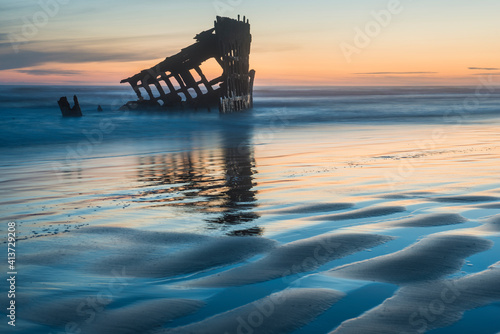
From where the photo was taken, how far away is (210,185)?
6551mm

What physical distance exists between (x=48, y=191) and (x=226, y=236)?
330 cm

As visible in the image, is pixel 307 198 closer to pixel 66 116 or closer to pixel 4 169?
pixel 4 169

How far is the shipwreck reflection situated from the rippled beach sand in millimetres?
33

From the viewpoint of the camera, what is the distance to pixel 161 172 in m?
8.12

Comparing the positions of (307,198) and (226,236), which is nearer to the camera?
(226,236)

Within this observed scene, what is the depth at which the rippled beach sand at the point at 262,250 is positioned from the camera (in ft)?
8.00

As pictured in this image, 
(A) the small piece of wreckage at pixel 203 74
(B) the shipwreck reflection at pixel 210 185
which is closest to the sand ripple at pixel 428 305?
(B) the shipwreck reflection at pixel 210 185

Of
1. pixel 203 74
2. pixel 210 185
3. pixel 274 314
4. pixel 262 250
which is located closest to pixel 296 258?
pixel 262 250

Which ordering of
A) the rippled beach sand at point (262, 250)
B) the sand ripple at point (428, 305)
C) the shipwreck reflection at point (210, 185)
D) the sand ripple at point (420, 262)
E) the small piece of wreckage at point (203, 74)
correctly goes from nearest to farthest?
the sand ripple at point (428, 305) < the rippled beach sand at point (262, 250) < the sand ripple at point (420, 262) < the shipwreck reflection at point (210, 185) < the small piece of wreckage at point (203, 74)

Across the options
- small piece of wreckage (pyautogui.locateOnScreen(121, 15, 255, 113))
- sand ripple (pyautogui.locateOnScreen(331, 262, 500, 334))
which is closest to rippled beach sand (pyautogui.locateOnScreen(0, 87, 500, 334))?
sand ripple (pyautogui.locateOnScreen(331, 262, 500, 334))

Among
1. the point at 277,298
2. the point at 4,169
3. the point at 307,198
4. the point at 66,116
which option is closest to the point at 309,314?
the point at 277,298

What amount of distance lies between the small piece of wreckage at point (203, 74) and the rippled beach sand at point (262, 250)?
17.0 metres

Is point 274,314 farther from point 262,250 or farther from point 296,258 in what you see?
point 262,250

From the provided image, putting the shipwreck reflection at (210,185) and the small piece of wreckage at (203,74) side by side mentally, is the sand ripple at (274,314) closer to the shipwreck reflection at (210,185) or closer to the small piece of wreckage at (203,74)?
the shipwreck reflection at (210,185)
